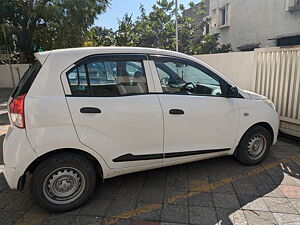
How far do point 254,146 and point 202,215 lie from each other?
1595mm

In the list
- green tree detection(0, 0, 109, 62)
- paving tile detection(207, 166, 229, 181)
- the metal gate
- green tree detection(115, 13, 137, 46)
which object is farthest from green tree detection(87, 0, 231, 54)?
paving tile detection(207, 166, 229, 181)

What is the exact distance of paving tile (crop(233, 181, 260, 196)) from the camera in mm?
2863

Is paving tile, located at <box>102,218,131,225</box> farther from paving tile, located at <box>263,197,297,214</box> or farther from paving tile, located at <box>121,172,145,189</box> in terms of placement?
paving tile, located at <box>263,197,297,214</box>

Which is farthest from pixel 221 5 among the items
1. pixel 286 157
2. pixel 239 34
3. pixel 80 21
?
pixel 286 157

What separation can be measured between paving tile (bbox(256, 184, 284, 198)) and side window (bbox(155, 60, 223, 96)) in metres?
1.31

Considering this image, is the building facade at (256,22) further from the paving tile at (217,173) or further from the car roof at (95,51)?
the car roof at (95,51)

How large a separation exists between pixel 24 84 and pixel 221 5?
1884 cm

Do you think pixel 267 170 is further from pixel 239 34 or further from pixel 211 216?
pixel 239 34

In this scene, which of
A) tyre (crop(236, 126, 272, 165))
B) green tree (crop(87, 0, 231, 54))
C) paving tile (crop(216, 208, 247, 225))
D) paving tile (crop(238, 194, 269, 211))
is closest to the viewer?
paving tile (crop(216, 208, 247, 225))

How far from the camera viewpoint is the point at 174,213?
250 centimetres

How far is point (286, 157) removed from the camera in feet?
12.7

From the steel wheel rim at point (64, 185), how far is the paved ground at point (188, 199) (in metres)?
0.17

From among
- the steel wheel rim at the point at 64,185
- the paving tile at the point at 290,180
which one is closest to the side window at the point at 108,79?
the steel wheel rim at the point at 64,185

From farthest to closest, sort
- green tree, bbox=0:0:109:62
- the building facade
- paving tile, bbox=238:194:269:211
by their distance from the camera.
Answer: green tree, bbox=0:0:109:62 < the building facade < paving tile, bbox=238:194:269:211
